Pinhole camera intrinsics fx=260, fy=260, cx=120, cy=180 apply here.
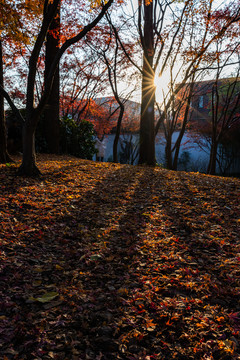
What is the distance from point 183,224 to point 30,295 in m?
2.22

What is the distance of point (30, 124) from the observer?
4.85 meters

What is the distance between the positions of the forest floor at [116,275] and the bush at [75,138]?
6.19 meters

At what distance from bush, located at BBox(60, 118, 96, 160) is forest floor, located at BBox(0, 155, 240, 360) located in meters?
6.19

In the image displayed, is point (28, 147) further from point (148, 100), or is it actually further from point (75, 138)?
point (75, 138)

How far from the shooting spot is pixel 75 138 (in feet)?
35.1

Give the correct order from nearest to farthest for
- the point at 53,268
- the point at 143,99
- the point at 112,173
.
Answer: the point at 53,268 < the point at 112,173 < the point at 143,99

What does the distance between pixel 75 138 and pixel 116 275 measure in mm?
8866

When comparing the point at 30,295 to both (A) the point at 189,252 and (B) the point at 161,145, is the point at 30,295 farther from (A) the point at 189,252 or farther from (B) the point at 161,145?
(B) the point at 161,145

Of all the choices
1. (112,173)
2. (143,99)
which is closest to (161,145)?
(143,99)

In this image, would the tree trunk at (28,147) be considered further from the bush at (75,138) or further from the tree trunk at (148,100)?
the bush at (75,138)

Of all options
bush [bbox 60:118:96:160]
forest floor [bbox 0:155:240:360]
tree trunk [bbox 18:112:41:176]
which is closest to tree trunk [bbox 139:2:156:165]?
bush [bbox 60:118:96:160]

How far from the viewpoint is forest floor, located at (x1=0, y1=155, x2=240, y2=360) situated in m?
1.65

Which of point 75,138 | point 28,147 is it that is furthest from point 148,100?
point 28,147

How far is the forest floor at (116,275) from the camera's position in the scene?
165 centimetres
